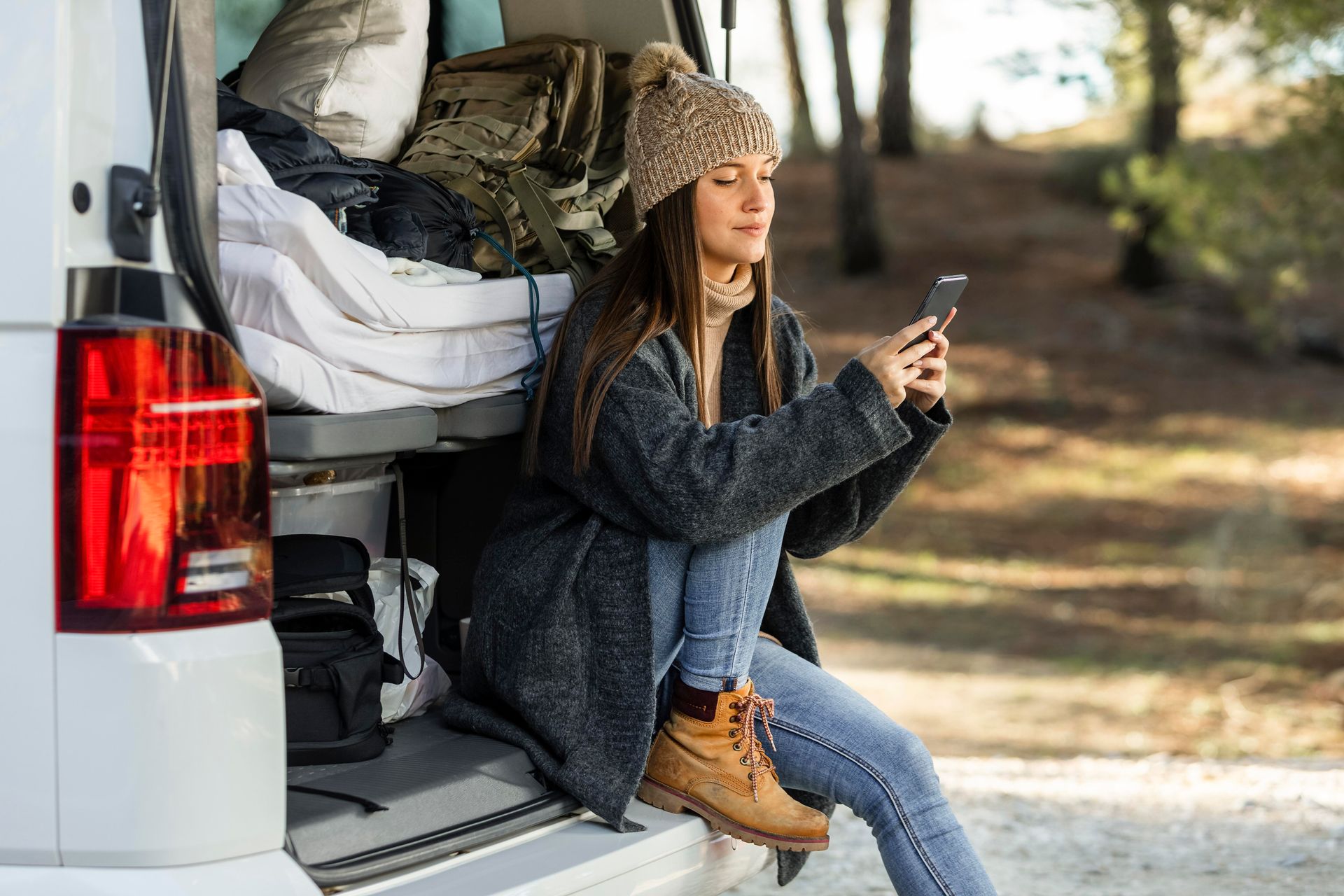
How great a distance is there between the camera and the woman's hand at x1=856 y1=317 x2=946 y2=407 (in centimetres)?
232

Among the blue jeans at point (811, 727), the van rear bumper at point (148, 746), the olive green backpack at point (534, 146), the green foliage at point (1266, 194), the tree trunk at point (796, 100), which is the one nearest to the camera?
the van rear bumper at point (148, 746)

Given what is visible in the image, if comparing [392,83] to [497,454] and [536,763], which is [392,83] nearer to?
[497,454]

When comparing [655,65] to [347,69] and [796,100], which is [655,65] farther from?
[796,100]

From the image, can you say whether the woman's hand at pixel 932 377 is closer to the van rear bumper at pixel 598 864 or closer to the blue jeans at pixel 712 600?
the blue jeans at pixel 712 600

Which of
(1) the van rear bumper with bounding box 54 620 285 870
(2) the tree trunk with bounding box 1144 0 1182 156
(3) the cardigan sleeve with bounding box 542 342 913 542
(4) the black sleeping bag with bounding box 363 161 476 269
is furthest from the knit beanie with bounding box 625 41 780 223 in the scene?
(2) the tree trunk with bounding box 1144 0 1182 156

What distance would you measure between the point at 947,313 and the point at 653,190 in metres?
0.57

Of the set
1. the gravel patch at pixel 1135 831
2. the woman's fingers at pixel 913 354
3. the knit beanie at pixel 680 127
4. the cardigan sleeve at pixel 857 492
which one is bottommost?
the gravel patch at pixel 1135 831

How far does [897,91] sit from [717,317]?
17.4m

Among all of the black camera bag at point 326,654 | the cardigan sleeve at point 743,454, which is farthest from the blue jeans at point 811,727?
the black camera bag at point 326,654

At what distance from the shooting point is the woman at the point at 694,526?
2307mm

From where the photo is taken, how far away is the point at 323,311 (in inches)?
86.3

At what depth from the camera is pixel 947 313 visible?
8.16 ft

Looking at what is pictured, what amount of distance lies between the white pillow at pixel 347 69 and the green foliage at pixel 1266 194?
4748mm

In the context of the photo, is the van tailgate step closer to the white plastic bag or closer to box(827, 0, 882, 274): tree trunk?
the white plastic bag
